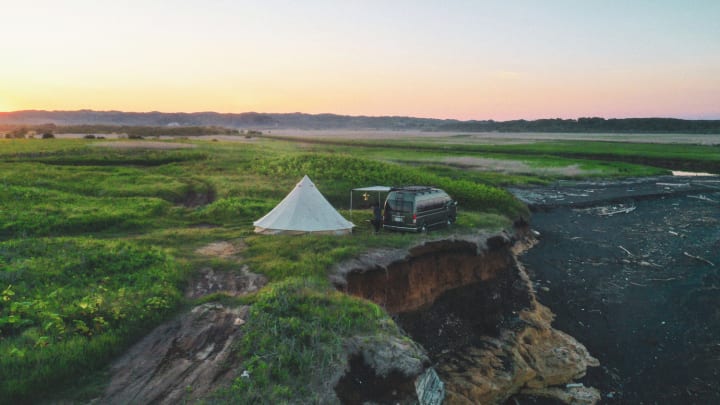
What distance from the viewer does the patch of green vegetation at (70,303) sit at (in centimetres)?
969

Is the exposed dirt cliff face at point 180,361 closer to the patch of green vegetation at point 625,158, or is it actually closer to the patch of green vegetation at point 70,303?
the patch of green vegetation at point 70,303

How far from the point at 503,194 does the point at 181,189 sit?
2608 cm

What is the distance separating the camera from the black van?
21.5 meters

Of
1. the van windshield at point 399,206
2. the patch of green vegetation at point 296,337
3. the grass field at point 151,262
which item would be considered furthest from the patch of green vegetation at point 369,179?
the patch of green vegetation at point 296,337

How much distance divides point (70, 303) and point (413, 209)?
14408mm

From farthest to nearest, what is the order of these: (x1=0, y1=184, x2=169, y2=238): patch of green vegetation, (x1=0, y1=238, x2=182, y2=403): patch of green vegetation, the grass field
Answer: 1. (x1=0, y1=184, x2=169, y2=238): patch of green vegetation
2. the grass field
3. (x1=0, y1=238, x2=182, y2=403): patch of green vegetation

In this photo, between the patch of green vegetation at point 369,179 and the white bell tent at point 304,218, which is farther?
the patch of green vegetation at point 369,179

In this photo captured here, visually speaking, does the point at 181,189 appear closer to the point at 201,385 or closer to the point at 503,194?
the point at 503,194

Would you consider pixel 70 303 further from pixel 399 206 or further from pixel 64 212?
pixel 64 212

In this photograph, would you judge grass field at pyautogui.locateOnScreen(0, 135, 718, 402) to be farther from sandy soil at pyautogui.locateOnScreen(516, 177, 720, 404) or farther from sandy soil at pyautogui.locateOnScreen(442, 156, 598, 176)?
sandy soil at pyautogui.locateOnScreen(442, 156, 598, 176)

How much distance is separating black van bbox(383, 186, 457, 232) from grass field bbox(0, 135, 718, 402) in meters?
0.92

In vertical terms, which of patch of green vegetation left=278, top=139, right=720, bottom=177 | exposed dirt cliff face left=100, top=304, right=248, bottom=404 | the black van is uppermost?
patch of green vegetation left=278, top=139, right=720, bottom=177

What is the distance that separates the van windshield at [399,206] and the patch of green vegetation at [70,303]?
10.5 m

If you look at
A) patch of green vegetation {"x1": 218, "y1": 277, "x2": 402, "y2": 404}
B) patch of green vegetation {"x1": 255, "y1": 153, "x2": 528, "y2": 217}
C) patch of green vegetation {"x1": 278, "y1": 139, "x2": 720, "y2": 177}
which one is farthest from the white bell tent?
patch of green vegetation {"x1": 278, "y1": 139, "x2": 720, "y2": 177}
